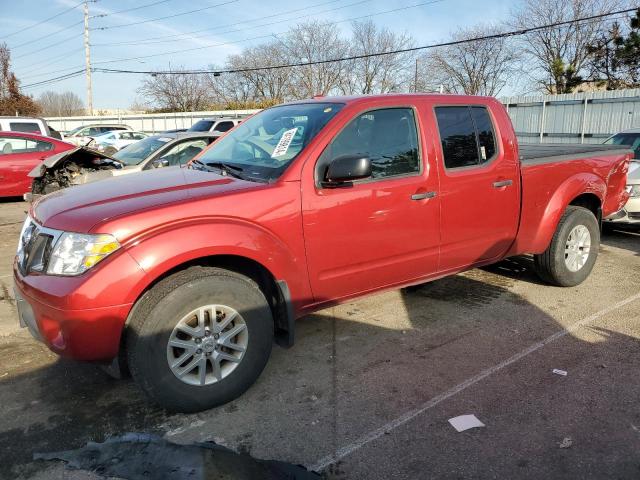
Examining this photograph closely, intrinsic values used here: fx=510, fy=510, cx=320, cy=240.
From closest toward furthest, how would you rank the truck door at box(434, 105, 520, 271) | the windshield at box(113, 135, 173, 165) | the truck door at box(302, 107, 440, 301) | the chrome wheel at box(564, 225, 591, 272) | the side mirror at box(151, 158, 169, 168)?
the truck door at box(302, 107, 440, 301) → the truck door at box(434, 105, 520, 271) → the chrome wheel at box(564, 225, 591, 272) → the side mirror at box(151, 158, 169, 168) → the windshield at box(113, 135, 173, 165)

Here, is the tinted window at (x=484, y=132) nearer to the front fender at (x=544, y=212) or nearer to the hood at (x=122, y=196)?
the front fender at (x=544, y=212)

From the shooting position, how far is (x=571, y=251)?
5133mm

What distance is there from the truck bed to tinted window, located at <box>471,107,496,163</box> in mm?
394

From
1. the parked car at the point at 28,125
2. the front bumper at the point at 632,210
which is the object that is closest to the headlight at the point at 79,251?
the front bumper at the point at 632,210

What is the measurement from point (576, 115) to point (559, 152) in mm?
15737

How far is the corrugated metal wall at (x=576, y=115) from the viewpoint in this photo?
17.0 metres

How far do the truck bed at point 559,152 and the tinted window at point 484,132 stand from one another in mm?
394

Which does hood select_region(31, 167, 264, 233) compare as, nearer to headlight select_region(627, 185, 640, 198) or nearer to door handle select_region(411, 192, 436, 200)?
door handle select_region(411, 192, 436, 200)

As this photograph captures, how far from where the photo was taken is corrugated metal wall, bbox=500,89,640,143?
16969 mm

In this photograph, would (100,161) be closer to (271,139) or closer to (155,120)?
(271,139)

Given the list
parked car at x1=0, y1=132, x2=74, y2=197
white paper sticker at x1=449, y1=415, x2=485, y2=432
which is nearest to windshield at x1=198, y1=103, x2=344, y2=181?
white paper sticker at x1=449, y1=415, x2=485, y2=432

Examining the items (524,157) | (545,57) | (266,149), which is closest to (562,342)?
(524,157)

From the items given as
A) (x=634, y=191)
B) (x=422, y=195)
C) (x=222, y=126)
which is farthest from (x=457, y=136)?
(x=222, y=126)

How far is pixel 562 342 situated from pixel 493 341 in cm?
53
